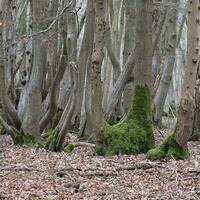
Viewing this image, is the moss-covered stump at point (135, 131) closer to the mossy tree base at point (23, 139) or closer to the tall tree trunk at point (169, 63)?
the mossy tree base at point (23, 139)

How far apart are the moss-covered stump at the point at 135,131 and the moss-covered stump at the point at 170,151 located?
4.68 ft

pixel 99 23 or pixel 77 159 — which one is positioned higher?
pixel 99 23

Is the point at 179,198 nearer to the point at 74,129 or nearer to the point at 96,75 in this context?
the point at 96,75

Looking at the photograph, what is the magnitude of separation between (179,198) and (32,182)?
8.79 ft

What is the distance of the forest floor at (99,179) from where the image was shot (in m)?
7.79

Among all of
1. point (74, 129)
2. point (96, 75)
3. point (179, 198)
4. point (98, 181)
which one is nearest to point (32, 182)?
point (98, 181)

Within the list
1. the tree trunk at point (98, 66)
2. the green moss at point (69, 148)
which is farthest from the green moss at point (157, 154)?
the green moss at point (69, 148)

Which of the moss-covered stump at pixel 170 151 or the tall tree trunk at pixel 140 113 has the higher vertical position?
the tall tree trunk at pixel 140 113

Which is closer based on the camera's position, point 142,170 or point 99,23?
point 142,170

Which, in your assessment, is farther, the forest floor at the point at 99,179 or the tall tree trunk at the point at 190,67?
the tall tree trunk at the point at 190,67

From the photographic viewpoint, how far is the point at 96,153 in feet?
39.8

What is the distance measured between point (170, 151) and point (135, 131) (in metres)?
1.69

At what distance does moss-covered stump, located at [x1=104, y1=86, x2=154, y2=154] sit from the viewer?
468 inches

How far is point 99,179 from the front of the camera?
897 cm
